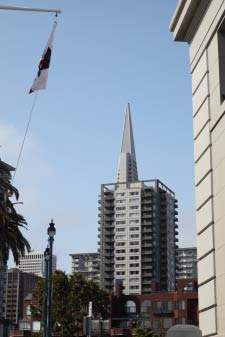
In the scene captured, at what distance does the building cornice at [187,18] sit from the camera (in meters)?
14.8

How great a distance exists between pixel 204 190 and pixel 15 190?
2319 cm

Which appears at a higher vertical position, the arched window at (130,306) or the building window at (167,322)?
the arched window at (130,306)

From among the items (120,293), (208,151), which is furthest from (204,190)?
(120,293)

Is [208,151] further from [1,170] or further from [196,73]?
[1,170]

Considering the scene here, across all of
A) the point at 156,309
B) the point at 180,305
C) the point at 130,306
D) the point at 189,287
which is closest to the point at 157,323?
the point at 156,309

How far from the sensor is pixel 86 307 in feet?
318

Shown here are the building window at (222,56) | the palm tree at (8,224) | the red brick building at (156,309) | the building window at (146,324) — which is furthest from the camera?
the building window at (146,324)

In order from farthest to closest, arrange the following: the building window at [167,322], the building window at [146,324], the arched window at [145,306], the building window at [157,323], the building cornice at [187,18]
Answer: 1. the arched window at [145,306]
2. the building window at [146,324]
3. the building window at [157,323]
4. the building window at [167,322]
5. the building cornice at [187,18]

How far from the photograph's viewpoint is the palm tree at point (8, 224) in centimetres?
3241

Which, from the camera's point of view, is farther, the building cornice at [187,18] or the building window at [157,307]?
the building window at [157,307]

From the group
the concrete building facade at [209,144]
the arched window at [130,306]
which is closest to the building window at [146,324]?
the arched window at [130,306]

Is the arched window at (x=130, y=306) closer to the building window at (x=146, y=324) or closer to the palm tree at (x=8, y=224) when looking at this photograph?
the building window at (x=146, y=324)

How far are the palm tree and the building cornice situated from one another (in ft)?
58.8

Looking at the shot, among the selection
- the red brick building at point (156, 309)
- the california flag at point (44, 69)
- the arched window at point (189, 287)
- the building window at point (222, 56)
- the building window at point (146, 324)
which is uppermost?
the california flag at point (44, 69)
